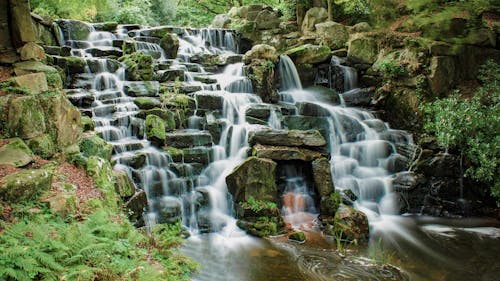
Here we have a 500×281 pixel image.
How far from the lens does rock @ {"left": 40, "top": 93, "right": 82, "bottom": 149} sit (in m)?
7.12

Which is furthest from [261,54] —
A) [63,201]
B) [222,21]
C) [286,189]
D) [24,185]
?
[24,185]

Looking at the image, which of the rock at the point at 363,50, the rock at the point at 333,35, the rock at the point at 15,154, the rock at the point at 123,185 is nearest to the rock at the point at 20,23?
the rock at the point at 15,154

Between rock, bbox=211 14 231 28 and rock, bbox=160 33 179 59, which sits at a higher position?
rock, bbox=211 14 231 28

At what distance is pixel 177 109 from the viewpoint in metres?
11.3

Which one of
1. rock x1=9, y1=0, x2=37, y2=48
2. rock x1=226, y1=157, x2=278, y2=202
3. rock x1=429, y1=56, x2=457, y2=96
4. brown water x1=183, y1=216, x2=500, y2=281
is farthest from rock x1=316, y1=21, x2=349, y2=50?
rock x1=9, y1=0, x2=37, y2=48

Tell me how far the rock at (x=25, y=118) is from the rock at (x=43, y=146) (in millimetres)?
114

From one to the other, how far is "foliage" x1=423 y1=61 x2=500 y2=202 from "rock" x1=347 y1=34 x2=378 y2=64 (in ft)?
14.2

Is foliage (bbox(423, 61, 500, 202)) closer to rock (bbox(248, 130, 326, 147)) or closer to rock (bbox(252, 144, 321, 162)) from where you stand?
rock (bbox(248, 130, 326, 147))

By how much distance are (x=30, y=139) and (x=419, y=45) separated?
1269cm

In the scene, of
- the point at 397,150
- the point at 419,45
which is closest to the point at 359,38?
the point at 419,45

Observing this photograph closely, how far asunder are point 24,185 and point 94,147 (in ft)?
8.99

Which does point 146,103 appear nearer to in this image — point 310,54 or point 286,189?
→ point 286,189

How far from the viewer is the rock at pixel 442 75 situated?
12281 mm

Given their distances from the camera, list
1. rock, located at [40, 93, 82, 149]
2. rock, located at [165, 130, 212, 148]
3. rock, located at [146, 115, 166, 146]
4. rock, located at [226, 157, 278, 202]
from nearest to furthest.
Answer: rock, located at [40, 93, 82, 149] < rock, located at [226, 157, 278, 202] < rock, located at [146, 115, 166, 146] < rock, located at [165, 130, 212, 148]
